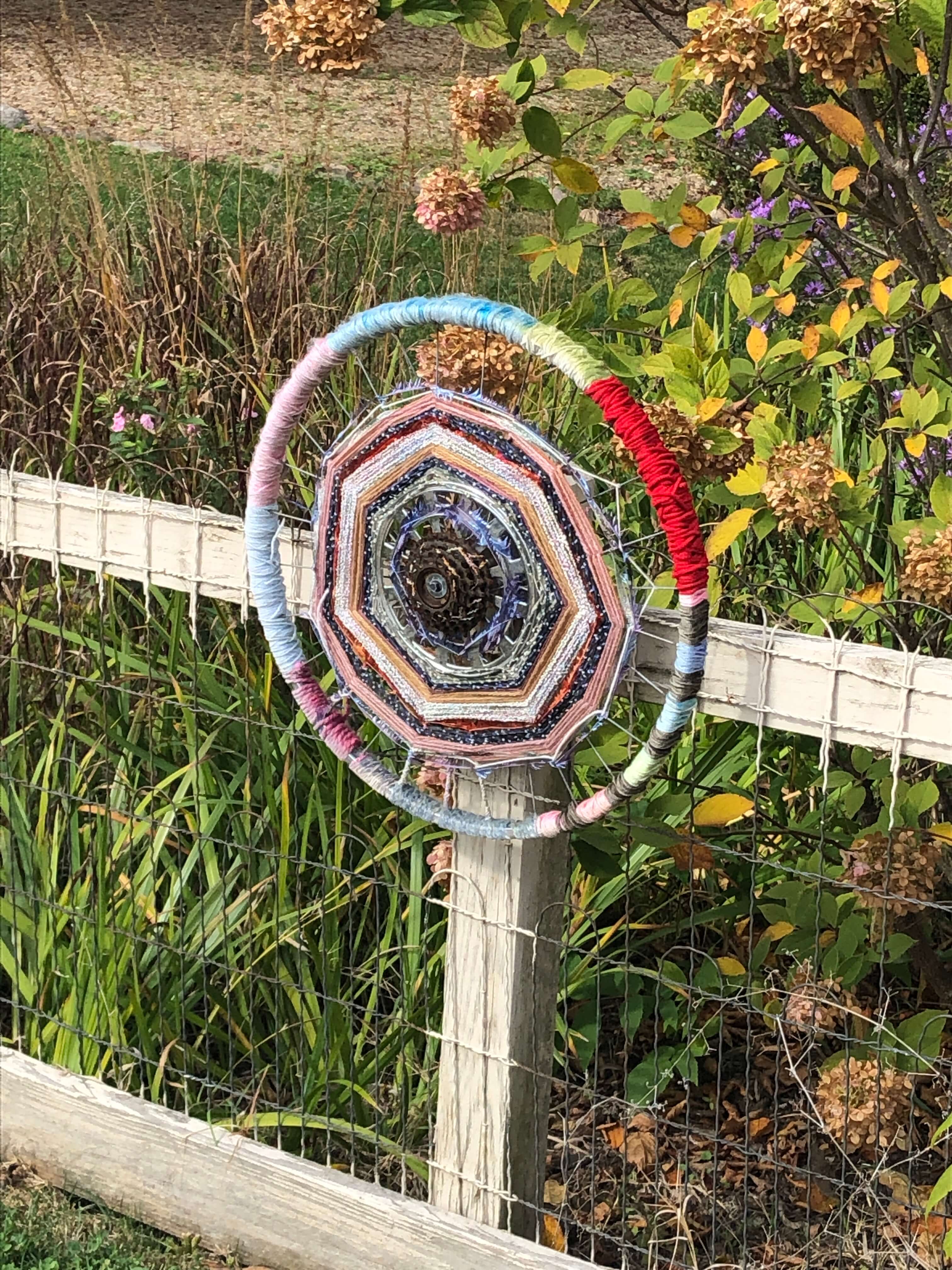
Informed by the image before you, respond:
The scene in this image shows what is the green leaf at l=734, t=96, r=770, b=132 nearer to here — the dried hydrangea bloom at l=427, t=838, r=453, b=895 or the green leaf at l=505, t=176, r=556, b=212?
the green leaf at l=505, t=176, r=556, b=212

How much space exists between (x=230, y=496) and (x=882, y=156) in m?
1.61

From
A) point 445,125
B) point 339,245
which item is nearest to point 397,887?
point 339,245

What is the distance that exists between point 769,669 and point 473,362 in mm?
538

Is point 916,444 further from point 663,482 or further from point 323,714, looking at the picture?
point 323,714

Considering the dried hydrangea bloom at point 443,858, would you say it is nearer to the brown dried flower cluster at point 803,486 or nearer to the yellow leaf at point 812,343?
the brown dried flower cluster at point 803,486

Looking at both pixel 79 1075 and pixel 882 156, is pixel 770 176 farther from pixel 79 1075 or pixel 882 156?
pixel 79 1075

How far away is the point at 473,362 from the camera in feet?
6.16

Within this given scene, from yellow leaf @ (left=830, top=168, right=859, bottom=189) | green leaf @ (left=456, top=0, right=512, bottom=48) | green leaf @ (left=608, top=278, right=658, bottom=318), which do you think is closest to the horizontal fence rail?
green leaf @ (left=608, top=278, right=658, bottom=318)

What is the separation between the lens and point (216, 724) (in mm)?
2707

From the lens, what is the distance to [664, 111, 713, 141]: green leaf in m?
1.88

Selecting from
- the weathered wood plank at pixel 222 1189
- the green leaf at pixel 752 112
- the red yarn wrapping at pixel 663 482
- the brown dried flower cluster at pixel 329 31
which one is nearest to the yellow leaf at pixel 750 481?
the red yarn wrapping at pixel 663 482

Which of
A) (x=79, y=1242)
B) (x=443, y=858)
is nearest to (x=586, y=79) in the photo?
(x=443, y=858)

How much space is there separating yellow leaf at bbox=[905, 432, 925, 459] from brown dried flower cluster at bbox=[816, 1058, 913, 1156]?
2.44 feet

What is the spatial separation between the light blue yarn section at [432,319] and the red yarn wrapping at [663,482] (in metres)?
0.14
